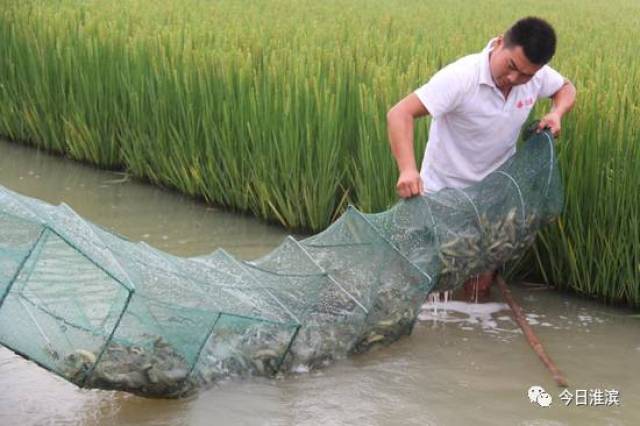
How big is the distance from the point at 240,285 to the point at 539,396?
956 millimetres

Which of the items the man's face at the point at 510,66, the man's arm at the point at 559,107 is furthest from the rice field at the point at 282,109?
the man's face at the point at 510,66

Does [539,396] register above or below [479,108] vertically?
below

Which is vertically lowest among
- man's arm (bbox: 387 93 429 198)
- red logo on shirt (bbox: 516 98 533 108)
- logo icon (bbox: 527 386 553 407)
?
logo icon (bbox: 527 386 553 407)

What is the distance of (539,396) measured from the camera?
11.6 feet

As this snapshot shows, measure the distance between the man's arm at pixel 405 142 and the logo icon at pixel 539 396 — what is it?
0.72 m

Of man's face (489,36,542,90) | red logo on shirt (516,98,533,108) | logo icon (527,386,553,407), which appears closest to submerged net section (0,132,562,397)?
red logo on shirt (516,98,533,108)

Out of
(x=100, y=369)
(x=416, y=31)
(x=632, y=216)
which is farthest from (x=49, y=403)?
(x=416, y=31)

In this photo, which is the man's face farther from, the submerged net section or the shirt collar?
the submerged net section

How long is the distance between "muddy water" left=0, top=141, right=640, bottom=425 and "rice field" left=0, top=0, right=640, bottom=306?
0.32m

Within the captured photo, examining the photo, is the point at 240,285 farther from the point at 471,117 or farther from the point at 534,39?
the point at 534,39

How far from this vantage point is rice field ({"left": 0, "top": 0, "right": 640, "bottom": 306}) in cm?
440

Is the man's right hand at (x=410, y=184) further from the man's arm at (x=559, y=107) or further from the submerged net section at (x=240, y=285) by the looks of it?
the man's arm at (x=559, y=107)

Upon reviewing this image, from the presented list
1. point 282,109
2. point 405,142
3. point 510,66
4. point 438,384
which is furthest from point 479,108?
point 282,109

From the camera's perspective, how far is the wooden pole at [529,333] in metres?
3.69
